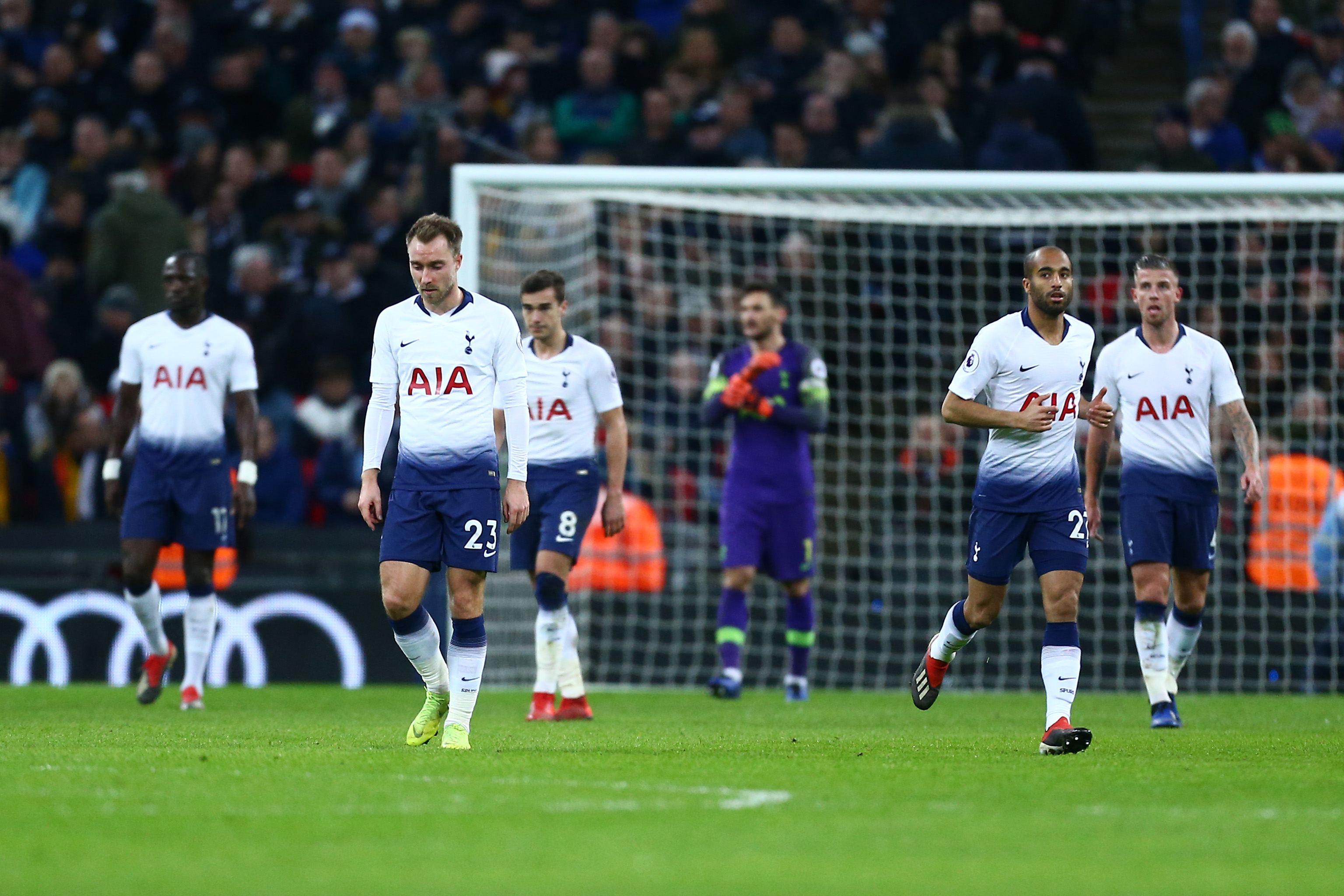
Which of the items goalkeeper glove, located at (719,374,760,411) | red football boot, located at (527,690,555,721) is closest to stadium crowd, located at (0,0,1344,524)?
goalkeeper glove, located at (719,374,760,411)

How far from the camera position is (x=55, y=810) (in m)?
6.08

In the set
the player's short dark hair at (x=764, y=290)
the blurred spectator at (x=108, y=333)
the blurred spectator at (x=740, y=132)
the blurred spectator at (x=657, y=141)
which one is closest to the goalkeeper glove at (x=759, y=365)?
the player's short dark hair at (x=764, y=290)

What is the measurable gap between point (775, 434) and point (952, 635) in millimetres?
4192

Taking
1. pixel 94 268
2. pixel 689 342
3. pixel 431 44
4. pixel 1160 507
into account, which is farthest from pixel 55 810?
pixel 431 44

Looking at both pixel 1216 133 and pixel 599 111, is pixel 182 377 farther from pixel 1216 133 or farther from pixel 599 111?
pixel 1216 133

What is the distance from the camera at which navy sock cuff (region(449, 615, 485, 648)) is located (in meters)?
8.27

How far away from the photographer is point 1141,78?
2000cm

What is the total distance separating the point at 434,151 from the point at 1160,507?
7207mm

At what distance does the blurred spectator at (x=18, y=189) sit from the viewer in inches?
744

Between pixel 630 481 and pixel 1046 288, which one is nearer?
pixel 1046 288

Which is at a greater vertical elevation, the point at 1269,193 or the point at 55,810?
the point at 1269,193

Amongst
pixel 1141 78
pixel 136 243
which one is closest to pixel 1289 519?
pixel 1141 78

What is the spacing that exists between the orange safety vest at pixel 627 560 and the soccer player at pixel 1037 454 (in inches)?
236

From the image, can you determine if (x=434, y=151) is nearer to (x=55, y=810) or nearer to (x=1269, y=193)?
(x=1269, y=193)
